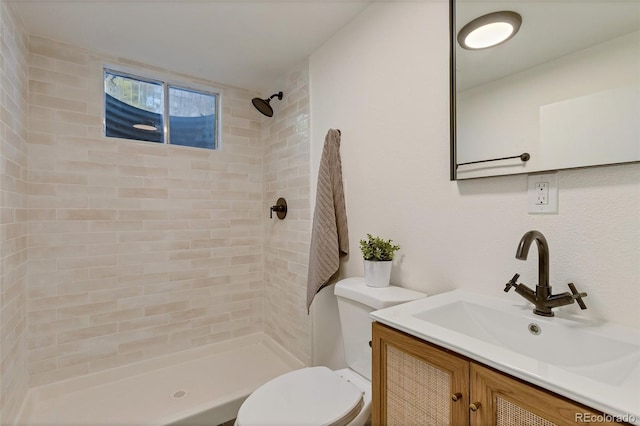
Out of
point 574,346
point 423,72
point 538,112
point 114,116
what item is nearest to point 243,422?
point 574,346

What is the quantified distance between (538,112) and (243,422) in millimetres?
1509

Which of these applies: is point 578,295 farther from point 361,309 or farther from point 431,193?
point 361,309

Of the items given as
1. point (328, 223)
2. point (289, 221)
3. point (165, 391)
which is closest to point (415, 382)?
point (328, 223)

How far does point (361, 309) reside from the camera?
142cm

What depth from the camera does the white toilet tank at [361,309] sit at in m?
1.33

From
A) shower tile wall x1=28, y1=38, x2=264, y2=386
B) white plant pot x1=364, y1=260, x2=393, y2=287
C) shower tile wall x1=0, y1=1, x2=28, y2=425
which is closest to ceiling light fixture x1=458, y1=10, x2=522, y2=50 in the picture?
white plant pot x1=364, y1=260, x2=393, y2=287

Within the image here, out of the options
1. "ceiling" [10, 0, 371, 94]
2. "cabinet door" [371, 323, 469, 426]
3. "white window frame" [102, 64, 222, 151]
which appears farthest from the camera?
"white window frame" [102, 64, 222, 151]

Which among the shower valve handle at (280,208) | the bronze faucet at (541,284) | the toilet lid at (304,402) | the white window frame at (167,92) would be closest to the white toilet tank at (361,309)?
the toilet lid at (304,402)

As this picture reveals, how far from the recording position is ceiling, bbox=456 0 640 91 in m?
0.92

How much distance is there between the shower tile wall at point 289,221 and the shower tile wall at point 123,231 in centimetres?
19

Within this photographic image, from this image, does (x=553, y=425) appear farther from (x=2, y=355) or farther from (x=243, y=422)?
(x=2, y=355)

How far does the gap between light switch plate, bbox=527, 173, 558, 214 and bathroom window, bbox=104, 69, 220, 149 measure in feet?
7.54

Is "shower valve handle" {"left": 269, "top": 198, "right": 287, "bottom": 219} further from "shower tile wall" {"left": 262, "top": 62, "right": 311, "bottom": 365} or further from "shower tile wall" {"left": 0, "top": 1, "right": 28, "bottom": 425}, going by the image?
"shower tile wall" {"left": 0, "top": 1, "right": 28, "bottom": 425}

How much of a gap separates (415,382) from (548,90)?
1.03m
